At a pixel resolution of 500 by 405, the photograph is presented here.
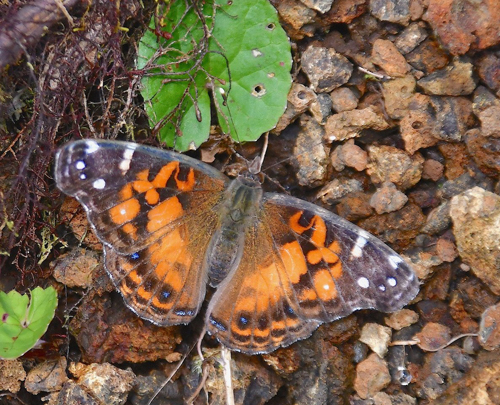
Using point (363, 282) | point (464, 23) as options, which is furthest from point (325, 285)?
point (464, 23)

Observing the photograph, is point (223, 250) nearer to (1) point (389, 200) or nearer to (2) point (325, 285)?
(2) point (325, 285)

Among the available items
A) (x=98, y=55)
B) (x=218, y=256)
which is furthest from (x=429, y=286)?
(x=98, y=55)

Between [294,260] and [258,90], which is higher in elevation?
[258,90]

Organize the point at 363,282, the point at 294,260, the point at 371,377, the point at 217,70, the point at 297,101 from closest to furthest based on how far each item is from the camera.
Result: the point at 363,282
the point at 294,260
the point at 371,377
the point at 297,101
the point at 217,70

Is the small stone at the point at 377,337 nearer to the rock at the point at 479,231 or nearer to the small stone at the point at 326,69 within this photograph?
the rock at the point at 479,231

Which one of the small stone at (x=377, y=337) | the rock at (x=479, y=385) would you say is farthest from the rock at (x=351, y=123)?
the rock at (x=479, y=385)

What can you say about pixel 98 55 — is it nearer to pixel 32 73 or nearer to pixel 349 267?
pixel 32 73

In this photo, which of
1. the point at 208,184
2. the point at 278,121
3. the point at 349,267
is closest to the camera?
the point at 349,267

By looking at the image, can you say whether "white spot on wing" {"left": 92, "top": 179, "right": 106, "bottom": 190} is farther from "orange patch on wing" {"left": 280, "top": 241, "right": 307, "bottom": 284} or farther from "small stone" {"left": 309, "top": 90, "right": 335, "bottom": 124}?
"small stone" {"left": 309, "top": 90, "right": 335, "bottom": 124}
